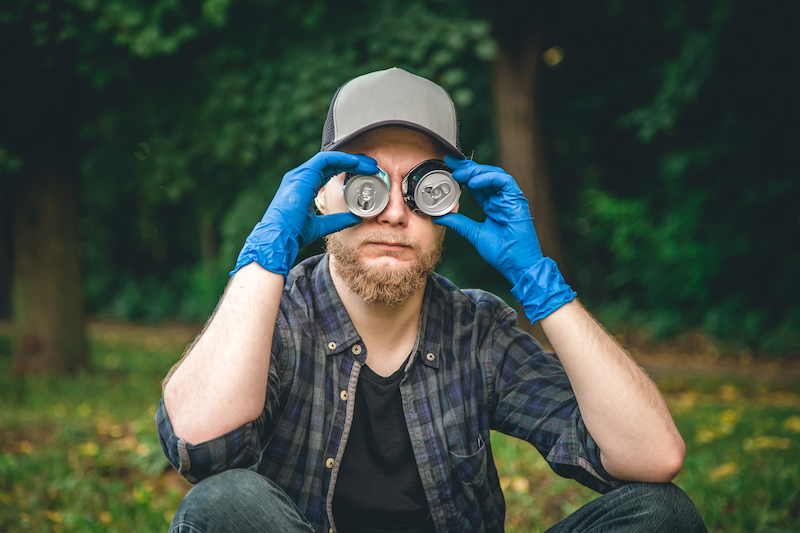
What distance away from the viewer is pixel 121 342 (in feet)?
37.4

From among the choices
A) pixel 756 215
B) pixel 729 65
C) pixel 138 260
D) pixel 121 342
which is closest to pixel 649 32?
pixel 729 65

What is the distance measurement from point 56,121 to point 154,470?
4146 millimetres

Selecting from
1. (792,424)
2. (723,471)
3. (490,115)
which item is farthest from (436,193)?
(490,115)

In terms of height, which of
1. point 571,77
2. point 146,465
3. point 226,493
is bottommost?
point 146,465

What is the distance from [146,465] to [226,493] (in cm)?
234

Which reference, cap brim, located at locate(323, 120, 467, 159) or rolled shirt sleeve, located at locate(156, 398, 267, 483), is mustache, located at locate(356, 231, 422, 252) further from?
rolled shirt sleeve, located at locate(156, 398, 267, 483)

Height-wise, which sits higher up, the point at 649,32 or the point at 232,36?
the point at 649,32

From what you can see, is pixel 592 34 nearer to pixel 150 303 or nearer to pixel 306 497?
pixel 306 497

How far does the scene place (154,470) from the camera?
3.51 m

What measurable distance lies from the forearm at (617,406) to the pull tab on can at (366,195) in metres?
0.63

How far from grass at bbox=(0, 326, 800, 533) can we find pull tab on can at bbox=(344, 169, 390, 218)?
6.20 ft

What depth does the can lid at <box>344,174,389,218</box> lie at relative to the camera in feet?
6.25

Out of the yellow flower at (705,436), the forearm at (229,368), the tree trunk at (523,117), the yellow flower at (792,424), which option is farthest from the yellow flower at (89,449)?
the tree trunk at (523,117)

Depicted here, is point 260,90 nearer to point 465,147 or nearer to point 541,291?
point 541,291
